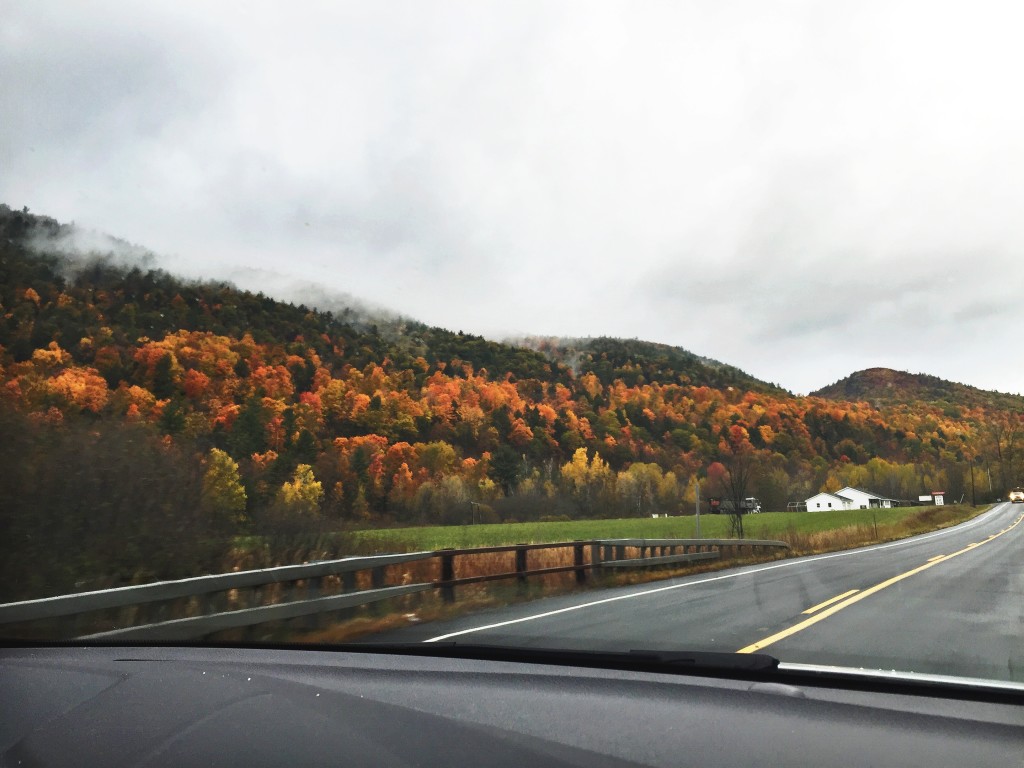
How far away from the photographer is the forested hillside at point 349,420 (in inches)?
451

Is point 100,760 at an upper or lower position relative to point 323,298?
lower

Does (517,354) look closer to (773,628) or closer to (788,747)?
(773,628)

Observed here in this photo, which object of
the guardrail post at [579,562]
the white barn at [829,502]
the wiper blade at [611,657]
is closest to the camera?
the wiper blade at [611,657]

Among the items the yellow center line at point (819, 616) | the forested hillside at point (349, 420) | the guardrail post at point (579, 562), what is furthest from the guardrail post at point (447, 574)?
the yellow center line at point (819, 616)

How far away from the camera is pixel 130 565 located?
10.9m

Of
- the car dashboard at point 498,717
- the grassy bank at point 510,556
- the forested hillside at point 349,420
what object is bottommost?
the grassy bank at point 510,556

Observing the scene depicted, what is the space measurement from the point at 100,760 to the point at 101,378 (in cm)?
1649

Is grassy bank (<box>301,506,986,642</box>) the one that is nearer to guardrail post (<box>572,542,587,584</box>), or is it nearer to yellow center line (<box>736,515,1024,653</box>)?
guardrail post (<box>572,542,587,584</box>)

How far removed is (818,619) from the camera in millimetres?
5523

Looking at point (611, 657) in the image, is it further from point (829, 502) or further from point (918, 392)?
point (829, 502)

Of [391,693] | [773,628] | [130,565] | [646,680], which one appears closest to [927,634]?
[773,628]

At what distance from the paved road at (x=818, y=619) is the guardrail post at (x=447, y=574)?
1281 millimetres

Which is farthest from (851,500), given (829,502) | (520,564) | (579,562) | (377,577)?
(377,577)

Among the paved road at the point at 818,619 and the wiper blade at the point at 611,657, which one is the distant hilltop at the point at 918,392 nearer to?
the paved road at the point at 818,619
